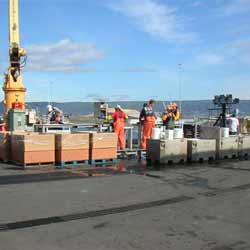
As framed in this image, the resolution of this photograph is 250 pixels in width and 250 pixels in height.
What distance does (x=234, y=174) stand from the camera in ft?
40.8

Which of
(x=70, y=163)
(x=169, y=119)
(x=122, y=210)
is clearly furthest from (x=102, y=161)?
(x=122, y=210)

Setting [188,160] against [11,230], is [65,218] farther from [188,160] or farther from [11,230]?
[188,160]

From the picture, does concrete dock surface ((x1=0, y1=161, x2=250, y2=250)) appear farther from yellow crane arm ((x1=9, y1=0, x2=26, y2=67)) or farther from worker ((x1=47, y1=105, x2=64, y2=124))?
yellow crane arm ((x1=9, y1=0, x2=26, y2=67))

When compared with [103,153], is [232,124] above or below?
above

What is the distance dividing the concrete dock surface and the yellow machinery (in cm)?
852

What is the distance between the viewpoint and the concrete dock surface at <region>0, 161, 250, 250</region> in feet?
20.1

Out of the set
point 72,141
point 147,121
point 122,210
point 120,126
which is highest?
point 147,121

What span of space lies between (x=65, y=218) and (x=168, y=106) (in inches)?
503

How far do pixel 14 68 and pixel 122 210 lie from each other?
1410 cm

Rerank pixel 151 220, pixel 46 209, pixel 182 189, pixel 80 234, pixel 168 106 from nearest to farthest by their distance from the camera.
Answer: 1. pixel 80 234
2. pixel 151 220
3. pixel 46 209
4. pixel 182 189
5. pixel 168 106

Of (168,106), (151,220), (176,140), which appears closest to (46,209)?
(151,220)

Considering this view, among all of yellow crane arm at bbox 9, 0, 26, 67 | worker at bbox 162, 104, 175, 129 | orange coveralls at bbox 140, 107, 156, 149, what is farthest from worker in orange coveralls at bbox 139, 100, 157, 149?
yellow crane arm at bbox 9, 0, 26, 67

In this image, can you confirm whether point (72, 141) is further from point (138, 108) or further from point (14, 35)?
point (138, 108)

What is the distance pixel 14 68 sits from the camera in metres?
20.5
